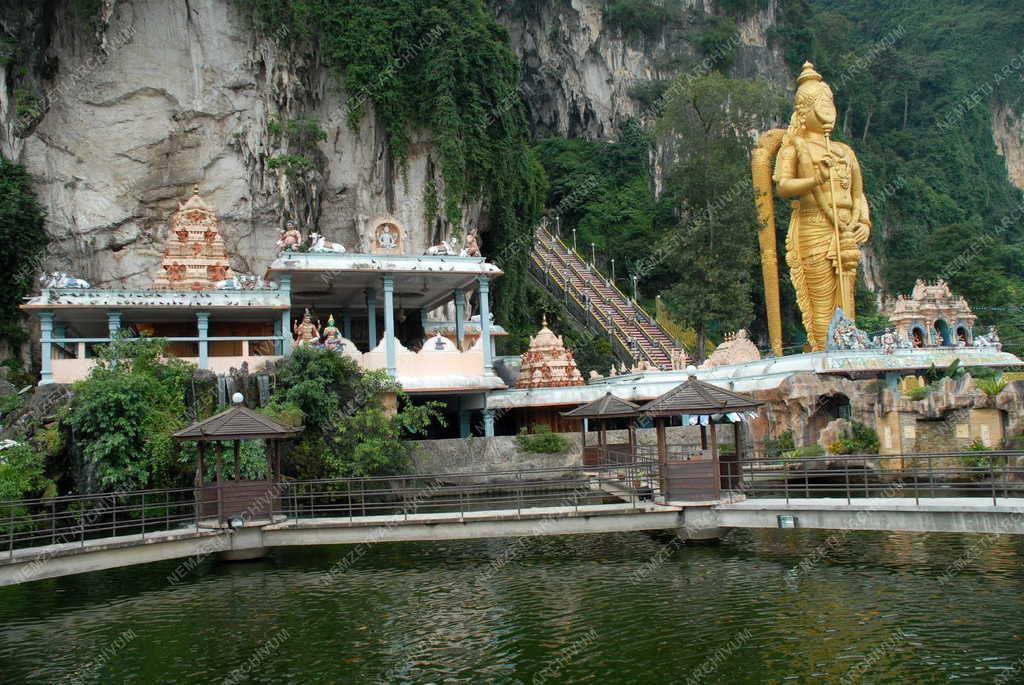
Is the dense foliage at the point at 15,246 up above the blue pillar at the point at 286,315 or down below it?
above

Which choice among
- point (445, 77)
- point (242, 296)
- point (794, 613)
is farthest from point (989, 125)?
point (794, 613)

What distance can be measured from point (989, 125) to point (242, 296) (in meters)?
67.6

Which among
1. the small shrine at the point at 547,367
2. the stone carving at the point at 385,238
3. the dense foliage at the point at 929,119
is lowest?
the small shrine at the point at 547,367

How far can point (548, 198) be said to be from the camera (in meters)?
54.2

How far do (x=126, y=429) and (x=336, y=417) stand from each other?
4753mm

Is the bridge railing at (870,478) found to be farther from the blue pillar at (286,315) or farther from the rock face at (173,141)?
the rock face at (173,141)

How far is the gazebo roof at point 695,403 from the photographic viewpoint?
51.0 feet

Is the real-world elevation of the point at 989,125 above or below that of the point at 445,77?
above

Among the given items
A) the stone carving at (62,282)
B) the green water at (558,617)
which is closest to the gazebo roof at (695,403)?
the green water at (558,617)

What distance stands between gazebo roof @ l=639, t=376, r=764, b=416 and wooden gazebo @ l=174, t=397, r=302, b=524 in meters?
6.73

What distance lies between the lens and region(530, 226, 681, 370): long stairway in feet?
131

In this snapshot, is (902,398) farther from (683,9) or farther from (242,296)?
(683,9)

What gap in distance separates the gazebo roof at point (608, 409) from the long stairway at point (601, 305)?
55.3 feet

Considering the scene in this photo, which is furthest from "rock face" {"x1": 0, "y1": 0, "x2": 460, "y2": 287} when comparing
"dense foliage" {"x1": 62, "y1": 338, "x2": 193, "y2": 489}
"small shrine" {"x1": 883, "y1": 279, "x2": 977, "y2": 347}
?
"small shrine" {"x1": 883, "y1": 279, "x2": 977, "y2": 347}
